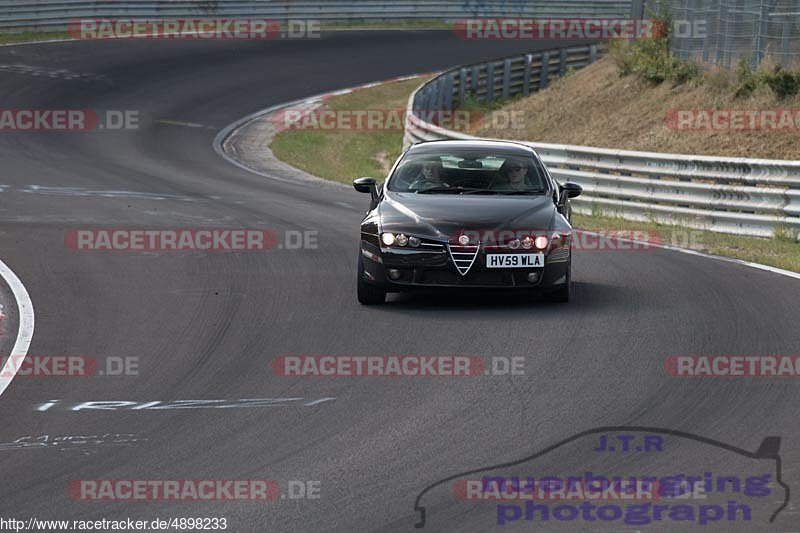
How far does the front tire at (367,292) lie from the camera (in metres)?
12.0

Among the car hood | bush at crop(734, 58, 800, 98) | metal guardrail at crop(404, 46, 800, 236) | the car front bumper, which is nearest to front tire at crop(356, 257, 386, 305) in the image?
the car front bumper

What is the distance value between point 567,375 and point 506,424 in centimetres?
142

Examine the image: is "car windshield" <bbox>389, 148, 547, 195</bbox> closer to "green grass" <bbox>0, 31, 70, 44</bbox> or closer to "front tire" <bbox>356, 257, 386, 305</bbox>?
"front tire" <bbox>356, 257, 386, 305</bbox>

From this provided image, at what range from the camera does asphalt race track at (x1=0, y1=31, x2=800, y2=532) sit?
7.13m

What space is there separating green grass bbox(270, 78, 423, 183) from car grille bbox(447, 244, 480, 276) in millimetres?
13604

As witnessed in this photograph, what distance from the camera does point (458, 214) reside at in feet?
38.9

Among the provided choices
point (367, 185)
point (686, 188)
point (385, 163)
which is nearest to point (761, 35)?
point (385, 163)

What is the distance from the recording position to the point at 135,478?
278 inches

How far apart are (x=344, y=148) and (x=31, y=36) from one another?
14.4m

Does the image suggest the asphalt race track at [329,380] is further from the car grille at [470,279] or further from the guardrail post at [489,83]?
the guardrail post at [489,83]

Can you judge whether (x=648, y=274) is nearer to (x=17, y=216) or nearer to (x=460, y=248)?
(x=460, y=248)

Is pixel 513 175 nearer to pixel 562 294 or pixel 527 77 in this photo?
pixel 562 294

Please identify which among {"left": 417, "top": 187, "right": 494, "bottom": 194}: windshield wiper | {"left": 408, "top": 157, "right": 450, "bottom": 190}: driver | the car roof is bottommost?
{"left": 417, "top": 187, "right": 494, "bottom": 194}: windshield wiper

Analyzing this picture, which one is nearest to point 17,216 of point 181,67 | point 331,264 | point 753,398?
point 331,264
